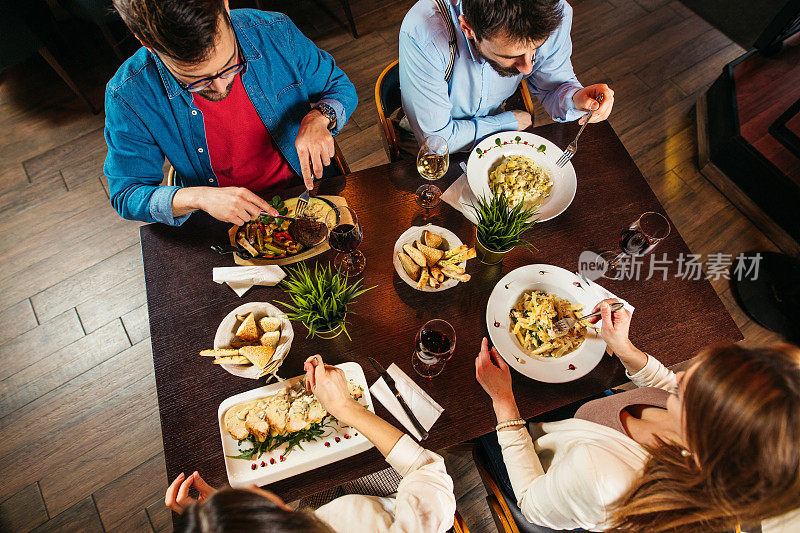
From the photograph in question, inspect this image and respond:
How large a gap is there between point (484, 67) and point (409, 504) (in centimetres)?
164

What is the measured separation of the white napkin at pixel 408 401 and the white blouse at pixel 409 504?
0.25ft

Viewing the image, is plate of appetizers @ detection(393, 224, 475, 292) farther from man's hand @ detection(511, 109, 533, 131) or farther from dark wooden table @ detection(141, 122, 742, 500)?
man's hand @ detection(511, 109, 533, 131)

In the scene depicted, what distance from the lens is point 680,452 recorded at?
1162 mm

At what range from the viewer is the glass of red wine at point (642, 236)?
1472mm

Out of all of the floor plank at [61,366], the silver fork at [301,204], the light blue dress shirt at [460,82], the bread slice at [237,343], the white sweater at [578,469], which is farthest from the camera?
the floor plank at [61,366]

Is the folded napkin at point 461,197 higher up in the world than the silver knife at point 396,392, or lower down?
higher up

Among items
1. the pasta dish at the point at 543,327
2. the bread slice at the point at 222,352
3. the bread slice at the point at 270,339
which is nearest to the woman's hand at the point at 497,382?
the pasta dish at the point at 543,327

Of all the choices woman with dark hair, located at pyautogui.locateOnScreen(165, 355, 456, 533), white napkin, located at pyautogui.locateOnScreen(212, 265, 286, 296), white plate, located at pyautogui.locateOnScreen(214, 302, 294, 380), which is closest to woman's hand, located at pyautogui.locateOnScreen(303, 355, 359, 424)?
woman with dark hair, located at pyautogui.locateOnScreen(165, 355, 456, 533)

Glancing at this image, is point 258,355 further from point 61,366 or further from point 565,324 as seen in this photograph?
point 61,366

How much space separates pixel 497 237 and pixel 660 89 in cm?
294

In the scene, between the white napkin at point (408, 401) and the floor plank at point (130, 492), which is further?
the floor plank at point (130, 492)

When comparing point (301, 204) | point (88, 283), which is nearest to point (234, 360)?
point (301, 204)

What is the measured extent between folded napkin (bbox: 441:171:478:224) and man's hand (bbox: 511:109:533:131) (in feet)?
1.64

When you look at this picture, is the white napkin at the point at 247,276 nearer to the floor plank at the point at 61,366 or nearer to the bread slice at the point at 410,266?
the bread slice at the point at 410,266
